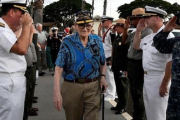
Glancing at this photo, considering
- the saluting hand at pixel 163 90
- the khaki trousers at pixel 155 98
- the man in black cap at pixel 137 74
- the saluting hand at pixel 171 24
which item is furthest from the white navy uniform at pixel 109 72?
the saluting hand at pixel 171 24

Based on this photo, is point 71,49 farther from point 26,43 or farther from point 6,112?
point 6,112

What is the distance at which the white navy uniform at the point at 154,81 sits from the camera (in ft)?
13.5

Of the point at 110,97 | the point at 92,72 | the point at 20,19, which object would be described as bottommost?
the point at 110,97

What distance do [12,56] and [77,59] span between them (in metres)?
0.84

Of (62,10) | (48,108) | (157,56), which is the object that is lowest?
(48,108)

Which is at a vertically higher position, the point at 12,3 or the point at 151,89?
the point at 12,3

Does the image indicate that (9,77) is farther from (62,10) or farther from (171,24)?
(62,10)

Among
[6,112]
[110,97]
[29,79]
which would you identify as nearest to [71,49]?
[6,112]

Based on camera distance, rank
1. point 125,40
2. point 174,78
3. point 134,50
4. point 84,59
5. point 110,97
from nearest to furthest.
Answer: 1. point 174,78
2. point 84,59
3. point 134,50
4. point 125,40
5. point 110,97

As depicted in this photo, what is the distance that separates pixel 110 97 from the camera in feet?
25.5

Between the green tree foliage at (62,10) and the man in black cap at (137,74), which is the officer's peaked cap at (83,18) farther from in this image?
the green tree foliage at (62,10)

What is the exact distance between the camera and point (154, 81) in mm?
4184

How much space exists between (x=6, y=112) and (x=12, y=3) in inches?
45.7

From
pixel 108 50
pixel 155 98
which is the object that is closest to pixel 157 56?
pixel 155 98
